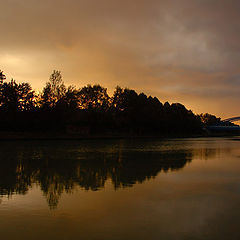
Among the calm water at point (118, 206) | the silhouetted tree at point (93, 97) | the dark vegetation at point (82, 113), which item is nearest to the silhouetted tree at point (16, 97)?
the dark vegetation at point (82, 113)

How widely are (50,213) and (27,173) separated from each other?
8811 millimetres

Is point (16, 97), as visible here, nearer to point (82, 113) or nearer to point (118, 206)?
point (82, 113)

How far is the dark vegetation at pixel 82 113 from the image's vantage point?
74688 millimetres

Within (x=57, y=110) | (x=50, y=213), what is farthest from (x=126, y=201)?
(x=57, y=110)

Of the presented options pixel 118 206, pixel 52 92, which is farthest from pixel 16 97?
pixel 118 206

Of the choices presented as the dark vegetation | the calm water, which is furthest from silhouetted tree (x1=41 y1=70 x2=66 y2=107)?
the calm water

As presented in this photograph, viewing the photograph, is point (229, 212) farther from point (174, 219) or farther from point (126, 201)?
point (126, 201)

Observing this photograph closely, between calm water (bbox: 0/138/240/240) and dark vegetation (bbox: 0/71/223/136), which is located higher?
dark vegetation (bbox: 0/71/223/136)

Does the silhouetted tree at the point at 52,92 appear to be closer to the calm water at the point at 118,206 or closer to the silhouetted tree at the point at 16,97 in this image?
the silhouetted tree at the point at 16,97

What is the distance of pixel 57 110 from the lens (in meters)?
79.7

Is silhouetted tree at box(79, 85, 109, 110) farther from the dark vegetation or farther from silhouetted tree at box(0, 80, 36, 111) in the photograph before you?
silhouetted tree at box(0, 80, 36, 111)

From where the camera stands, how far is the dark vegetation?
74688mm

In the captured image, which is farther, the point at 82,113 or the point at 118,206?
the point at 82,113

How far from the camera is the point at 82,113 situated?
91688 mm
